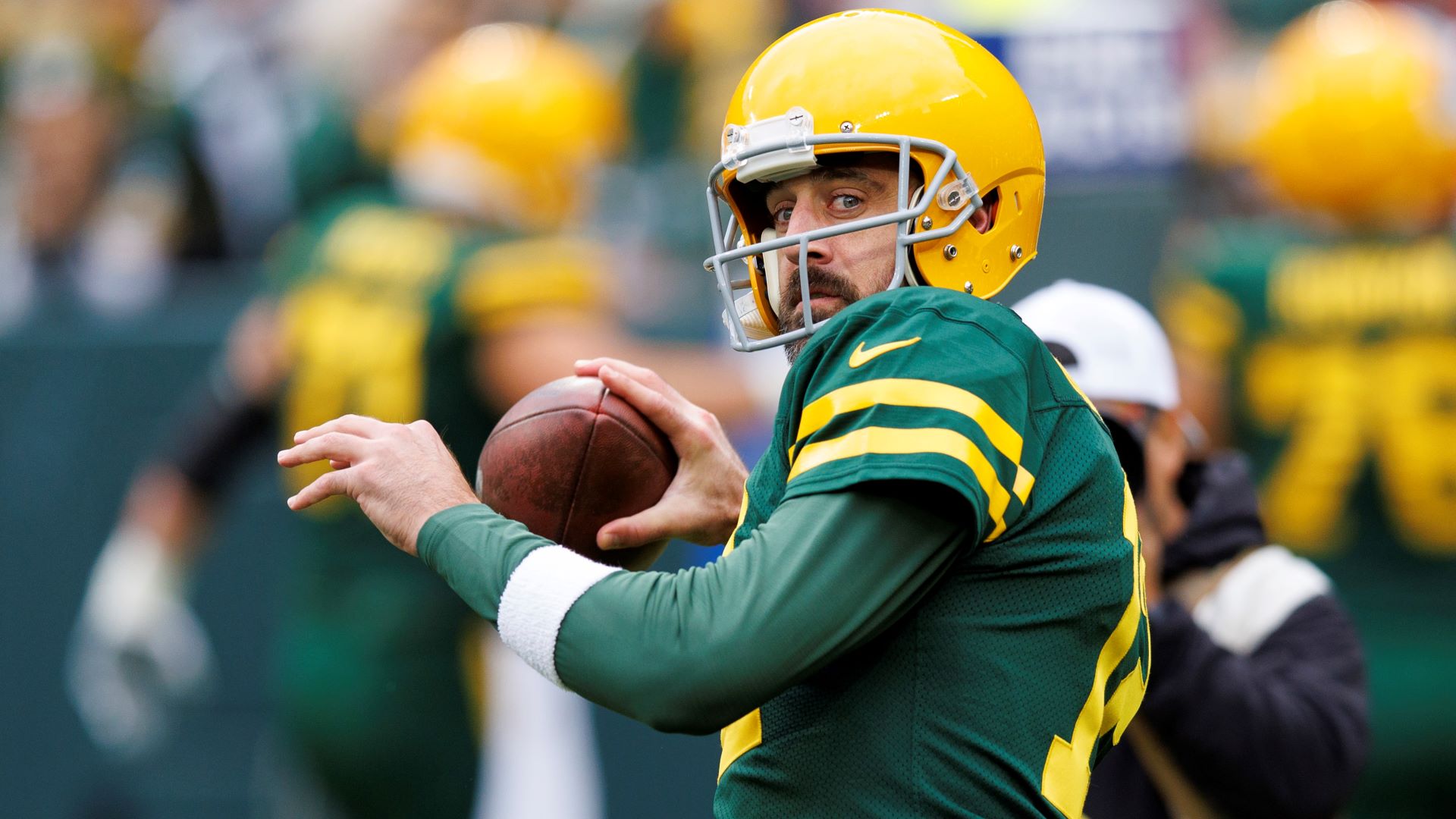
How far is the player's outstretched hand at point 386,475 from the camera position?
6.16 feet

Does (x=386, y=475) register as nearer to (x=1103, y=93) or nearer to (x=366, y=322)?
(x=366, y=322)

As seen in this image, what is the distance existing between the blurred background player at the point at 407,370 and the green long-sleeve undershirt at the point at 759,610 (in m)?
3.15

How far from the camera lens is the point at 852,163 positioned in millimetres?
2107

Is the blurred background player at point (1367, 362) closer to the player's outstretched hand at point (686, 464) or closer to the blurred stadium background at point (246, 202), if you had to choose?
the blurred stadium background at point (246, 202)

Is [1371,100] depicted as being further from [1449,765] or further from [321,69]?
[321,69]

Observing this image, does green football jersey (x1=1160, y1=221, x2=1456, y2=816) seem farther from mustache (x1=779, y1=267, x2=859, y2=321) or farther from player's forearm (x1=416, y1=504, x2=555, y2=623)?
player's forearm (x1=416, y1=504, x2=555, y2=623)

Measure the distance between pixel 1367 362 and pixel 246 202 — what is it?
448cm

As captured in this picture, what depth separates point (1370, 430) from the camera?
470 centimetres

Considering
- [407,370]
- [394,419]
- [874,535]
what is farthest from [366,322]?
[874,535]

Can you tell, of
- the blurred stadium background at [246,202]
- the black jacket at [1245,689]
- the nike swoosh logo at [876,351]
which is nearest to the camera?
the nike swoosh logo at [876,351]

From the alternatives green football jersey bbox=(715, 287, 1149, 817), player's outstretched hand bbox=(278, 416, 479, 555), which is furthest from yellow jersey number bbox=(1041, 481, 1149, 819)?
player's outstretched hand bbox=(278, 416, 479, 555)

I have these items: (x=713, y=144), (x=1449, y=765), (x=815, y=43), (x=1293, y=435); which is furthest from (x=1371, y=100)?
(x=815, y=43)

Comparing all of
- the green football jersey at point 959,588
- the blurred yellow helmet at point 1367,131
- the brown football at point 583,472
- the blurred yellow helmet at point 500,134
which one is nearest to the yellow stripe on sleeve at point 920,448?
the green football jersey at point 959,588

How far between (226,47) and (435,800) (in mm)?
3814
